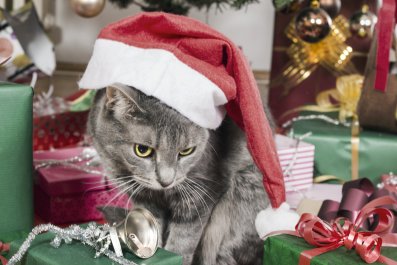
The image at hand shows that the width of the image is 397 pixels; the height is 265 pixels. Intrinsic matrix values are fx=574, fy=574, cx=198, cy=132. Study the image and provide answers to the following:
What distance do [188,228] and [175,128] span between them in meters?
0.19

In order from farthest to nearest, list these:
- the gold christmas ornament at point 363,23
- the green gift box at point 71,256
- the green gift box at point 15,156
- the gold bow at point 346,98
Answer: the gold christmas ornament at point 363,23
the gold bow at point 346,98
the green gift box at point 15,156
the green gift box at point 71,256

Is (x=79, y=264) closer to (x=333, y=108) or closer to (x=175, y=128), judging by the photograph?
(x=175, y=128)

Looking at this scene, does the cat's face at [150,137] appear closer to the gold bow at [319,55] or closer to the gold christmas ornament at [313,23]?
the gold christmas ornament at [313,23]

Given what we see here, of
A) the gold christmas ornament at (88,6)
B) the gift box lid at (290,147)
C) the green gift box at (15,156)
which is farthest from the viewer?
the gold christmas ornament at (88,6)

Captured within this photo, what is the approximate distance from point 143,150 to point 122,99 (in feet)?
0.30

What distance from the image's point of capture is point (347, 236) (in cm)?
84

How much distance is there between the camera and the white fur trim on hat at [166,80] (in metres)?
0.89

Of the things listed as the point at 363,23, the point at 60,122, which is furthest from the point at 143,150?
the point at 363,23

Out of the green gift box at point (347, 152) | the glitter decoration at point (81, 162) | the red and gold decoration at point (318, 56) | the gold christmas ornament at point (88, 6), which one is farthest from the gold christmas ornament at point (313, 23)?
the glitter decoration at point (81, 162)

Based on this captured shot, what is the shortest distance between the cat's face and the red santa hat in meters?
0.03

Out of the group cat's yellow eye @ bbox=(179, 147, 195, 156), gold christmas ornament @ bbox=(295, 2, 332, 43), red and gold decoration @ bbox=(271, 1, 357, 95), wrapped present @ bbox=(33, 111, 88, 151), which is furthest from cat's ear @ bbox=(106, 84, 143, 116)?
red and gold decoration @ bbox=(271, 1, 357, 95)

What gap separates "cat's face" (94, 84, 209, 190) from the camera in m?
0.93

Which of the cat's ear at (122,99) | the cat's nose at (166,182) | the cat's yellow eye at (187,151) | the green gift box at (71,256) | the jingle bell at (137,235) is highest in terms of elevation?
the cat's ear at (122,99)

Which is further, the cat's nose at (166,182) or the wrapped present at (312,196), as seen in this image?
the wrapped present at (312,196)
